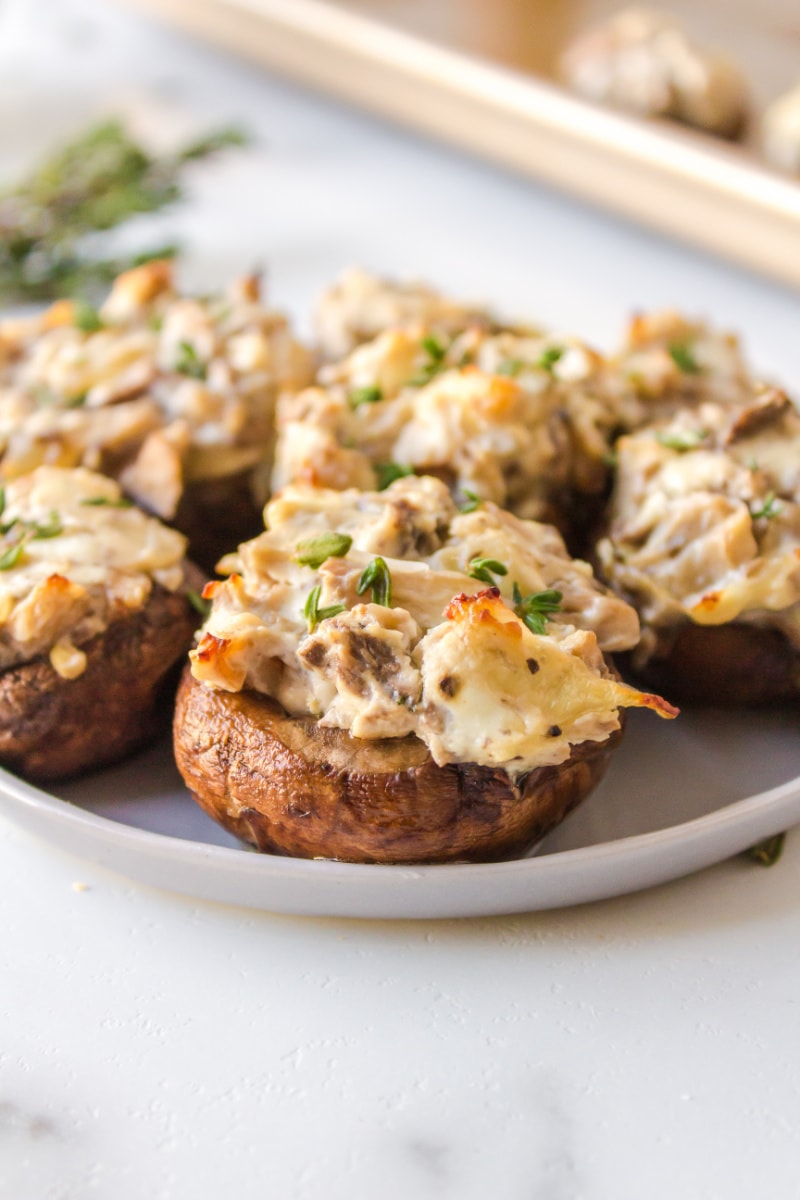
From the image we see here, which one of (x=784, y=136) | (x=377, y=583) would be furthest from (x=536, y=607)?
(x=784, y=136)

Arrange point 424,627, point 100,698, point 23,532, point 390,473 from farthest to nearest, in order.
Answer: point 390,473
point 23,532
point 100,698
point 424,627

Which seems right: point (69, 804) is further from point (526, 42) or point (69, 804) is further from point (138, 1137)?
point (526, 42)

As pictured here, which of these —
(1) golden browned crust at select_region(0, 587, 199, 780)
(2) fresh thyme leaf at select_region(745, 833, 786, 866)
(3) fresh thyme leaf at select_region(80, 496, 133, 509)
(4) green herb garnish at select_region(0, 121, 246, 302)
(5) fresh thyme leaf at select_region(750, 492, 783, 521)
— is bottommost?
(4) green herb garnish at select_region(0, 121, 246, 302)

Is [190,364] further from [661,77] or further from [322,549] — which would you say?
[661,77]

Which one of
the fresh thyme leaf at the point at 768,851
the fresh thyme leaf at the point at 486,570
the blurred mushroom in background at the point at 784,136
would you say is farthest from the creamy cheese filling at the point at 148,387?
the blurred mushroom in background at the point at 784,136

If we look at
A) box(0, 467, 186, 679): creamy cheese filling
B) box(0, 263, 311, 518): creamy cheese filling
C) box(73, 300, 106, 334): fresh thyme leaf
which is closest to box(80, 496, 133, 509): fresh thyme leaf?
box(0, 467, 186, 679): creamy cheese filling

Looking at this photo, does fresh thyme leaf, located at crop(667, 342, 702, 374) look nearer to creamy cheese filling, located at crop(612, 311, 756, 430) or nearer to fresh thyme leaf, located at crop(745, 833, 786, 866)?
creamy cheese filling, located at crop(612, 311, 756, 430)

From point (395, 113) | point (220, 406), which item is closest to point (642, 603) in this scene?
point (220, 406)
